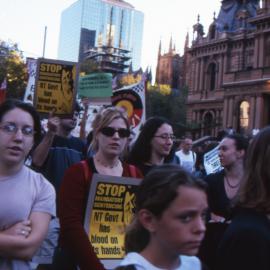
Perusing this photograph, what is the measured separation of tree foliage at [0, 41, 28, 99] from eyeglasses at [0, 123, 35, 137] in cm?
3763

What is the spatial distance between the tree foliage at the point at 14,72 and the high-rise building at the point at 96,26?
10324cm

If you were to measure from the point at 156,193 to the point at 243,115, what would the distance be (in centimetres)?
4344

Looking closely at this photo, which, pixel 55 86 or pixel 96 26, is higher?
pixel 96 26

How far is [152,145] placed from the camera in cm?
500

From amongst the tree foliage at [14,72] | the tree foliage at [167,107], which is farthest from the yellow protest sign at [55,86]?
the tree foliage at [167,107]

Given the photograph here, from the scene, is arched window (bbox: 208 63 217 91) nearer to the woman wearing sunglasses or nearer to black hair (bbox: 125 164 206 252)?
the woman wearing sunglasses

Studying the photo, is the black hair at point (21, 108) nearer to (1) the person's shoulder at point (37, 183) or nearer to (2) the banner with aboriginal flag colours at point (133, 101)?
(1) the person's shoulder at point (37, 183)

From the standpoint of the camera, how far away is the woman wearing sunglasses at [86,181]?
3539mm

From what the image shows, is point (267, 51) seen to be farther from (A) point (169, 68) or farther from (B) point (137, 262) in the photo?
(A) point (169, 68)

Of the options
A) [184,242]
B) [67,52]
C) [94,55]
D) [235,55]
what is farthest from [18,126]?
[67,52]

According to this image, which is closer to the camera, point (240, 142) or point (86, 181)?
point (86, 181)

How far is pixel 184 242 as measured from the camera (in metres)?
2.34

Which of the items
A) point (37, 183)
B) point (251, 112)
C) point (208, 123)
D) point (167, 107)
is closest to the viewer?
point (37, 183)

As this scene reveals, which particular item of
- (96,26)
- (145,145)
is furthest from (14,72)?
(96,26)
